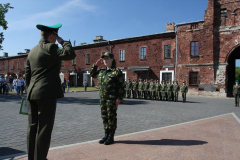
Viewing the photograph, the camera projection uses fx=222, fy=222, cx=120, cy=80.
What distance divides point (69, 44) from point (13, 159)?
2215 mm

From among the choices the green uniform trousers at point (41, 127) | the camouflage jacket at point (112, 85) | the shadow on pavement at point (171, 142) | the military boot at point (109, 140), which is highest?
the camouflage jacket at point (112, 85)

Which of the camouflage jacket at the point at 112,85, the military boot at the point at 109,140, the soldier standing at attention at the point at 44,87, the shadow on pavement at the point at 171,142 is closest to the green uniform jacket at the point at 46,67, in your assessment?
the soldier standing at attention at the point at 44,87

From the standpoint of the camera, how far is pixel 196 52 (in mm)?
26047

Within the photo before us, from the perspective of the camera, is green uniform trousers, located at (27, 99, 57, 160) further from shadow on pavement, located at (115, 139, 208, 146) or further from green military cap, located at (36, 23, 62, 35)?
shadow on pavement, located at (115, 139, 208, 146)

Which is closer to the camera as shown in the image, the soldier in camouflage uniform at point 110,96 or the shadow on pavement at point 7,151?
the shadow on pavement at point 7,151

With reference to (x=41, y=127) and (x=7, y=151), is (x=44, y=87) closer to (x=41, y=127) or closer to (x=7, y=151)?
(x=41, y=127)

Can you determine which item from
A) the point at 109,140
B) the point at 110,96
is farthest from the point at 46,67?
the point at 109,140

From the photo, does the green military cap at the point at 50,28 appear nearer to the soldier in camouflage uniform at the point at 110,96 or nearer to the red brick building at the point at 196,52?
the soldier in camouflage uniform at the point at 110,96

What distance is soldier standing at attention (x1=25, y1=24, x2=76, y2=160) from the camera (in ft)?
9.87

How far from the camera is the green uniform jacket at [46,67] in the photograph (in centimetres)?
301

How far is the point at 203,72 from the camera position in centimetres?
2536

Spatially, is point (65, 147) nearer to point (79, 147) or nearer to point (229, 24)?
point (79, 147)

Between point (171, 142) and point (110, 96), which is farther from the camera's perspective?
point (171, 142)

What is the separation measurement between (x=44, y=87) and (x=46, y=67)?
28 cm
